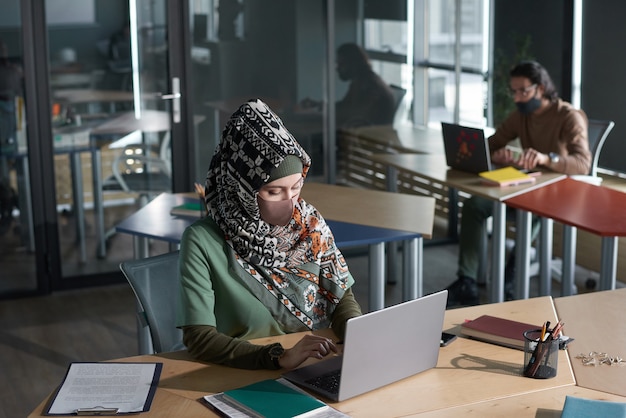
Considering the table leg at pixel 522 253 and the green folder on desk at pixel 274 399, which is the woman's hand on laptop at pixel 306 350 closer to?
the green folder on desk at pixel 274 399

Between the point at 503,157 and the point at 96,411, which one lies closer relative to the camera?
the point at 96,411

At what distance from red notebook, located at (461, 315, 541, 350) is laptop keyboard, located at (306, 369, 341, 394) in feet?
1.56

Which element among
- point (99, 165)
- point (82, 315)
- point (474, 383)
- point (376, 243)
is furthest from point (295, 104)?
point (474, 383)

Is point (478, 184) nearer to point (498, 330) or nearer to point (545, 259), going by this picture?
point (545, 259)

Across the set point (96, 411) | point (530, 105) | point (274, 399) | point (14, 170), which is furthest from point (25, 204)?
point (274, 399)

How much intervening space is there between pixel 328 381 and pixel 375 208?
210cm

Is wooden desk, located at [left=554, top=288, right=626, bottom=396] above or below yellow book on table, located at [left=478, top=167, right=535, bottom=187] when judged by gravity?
below

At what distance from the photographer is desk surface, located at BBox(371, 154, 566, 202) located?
4.45 m

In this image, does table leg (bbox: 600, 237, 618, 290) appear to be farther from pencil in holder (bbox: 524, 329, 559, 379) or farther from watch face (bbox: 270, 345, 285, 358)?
watch face (bbox: 270, 345, 285, 358)

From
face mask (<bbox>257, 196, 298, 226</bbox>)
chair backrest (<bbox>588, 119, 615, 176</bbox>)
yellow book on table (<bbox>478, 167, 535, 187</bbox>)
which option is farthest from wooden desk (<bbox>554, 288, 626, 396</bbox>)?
chair backrest (<bbox>588, 119, 615, 176</bbox>)

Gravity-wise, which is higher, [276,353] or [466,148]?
[466,148]

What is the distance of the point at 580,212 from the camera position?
→ 13.1 ft

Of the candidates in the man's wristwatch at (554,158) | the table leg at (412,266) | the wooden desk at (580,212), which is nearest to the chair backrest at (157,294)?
the table leg at (412,266)

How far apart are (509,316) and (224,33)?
3.43m
